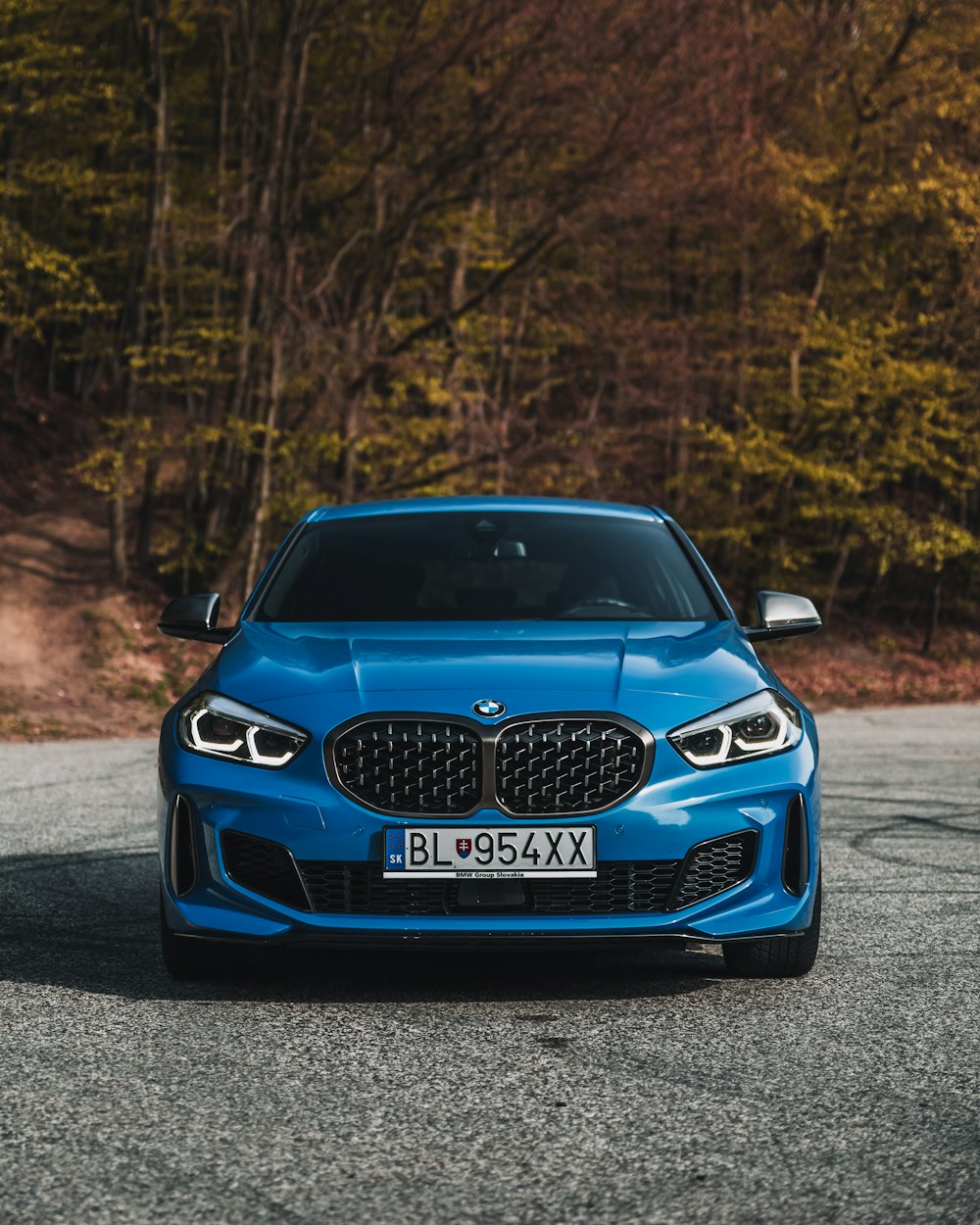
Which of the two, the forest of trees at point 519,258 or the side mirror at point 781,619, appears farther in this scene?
the forest of trees at point 519,258

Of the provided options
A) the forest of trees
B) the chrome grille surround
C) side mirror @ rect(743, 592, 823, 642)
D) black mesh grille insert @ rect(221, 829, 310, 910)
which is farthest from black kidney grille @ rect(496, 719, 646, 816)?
the forest of trees

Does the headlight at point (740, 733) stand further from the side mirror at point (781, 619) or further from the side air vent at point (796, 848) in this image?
the side mirror at point (781, 619)

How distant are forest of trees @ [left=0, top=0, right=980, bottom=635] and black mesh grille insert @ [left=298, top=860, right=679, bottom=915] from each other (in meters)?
18.8

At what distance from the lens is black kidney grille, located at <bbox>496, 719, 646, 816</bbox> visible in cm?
473

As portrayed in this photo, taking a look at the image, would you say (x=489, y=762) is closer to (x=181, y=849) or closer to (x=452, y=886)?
(x=452, y=886)

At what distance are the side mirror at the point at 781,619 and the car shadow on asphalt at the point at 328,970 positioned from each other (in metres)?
1.18

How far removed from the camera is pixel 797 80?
1139 inches

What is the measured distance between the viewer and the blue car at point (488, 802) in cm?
468

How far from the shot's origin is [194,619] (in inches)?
238

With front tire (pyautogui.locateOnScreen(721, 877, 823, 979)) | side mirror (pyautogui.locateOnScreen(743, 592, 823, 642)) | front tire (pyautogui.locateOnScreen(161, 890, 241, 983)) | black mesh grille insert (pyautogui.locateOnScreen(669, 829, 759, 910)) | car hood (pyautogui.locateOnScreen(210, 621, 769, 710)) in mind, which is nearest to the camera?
black mesh grille insert (pyautogui.locateOnScreen(669, 829, 759, 910))

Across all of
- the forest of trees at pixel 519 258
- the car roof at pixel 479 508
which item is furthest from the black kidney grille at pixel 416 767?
the forest of trees at pixel 519 258

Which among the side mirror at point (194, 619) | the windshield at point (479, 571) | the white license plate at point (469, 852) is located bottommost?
the side mirror at point (194, 619)

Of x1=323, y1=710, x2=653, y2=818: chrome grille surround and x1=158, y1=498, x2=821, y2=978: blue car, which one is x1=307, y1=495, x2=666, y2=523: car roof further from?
x1=323, y1=710, x2=653, y2=818: chrome grille surround

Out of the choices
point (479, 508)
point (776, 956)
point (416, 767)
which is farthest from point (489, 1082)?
point (479, 508)
